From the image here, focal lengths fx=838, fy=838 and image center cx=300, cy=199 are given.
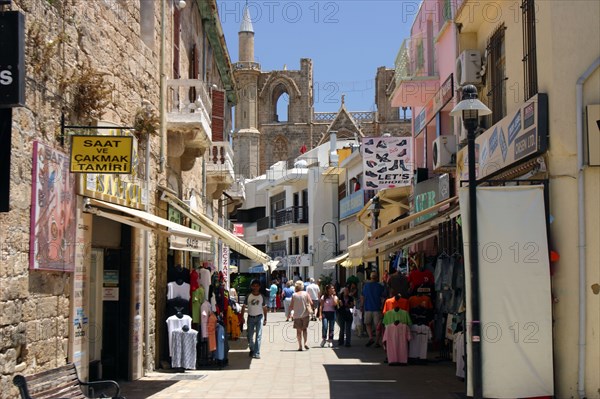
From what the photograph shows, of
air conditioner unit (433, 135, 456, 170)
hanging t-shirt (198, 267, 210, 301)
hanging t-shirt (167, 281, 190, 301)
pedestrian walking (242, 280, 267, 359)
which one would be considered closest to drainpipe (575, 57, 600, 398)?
hanging t-shirt (167, 281, 190, 301)

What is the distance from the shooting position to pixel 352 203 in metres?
40.1

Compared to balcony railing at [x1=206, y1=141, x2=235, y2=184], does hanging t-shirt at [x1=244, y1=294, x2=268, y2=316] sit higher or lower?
lower

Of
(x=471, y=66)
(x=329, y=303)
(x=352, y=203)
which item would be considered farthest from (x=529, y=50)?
(x=352, y=203)

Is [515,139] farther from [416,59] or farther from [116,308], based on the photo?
[416,59]

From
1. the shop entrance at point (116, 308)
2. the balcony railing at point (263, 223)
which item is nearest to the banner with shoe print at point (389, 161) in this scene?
the shop entrance at point (116, 308)

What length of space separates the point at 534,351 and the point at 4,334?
5699 mm

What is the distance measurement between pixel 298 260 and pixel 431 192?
1182 inches

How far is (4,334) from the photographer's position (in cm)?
778

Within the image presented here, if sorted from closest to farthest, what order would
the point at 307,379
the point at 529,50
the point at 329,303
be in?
the point at 529,50 < the point at 307,379 < the point at 329,303

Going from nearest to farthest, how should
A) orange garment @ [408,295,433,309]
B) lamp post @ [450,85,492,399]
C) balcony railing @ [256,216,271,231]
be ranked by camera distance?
1. lamp post @ [450,85,492,399]
2. orange garment @ [408,295,433,309]
3. balcony railing @ [256,216,271,231]

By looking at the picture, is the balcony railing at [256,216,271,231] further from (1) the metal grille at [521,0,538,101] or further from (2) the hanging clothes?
(1) the metal grille at [521,0,538,101]

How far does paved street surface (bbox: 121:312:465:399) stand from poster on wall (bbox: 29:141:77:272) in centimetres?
260

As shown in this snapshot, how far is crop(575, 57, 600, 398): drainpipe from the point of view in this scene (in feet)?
31.6

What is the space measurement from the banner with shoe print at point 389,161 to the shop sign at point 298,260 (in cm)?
2323
